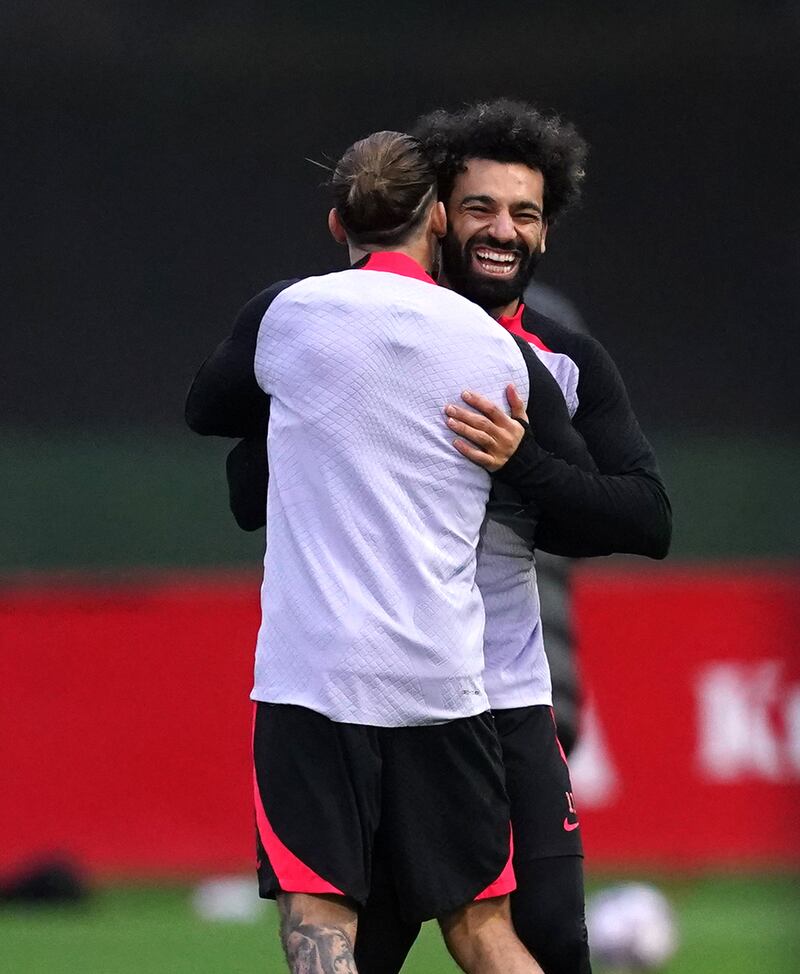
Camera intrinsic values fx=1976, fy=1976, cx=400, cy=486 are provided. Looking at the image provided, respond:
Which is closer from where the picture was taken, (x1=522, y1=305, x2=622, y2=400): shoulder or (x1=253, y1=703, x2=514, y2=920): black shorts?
(x1=253, y1=703, x2=514, y2=920): black shorts

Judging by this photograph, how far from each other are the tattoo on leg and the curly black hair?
134cm

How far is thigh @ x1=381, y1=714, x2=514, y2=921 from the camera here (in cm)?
314

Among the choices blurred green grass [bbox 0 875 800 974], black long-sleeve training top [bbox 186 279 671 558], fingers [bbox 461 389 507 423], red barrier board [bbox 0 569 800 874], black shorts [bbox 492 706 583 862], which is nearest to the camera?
fingers [bbox 461 389 507 423]

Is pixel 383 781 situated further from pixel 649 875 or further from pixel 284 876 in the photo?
pixel 649 875

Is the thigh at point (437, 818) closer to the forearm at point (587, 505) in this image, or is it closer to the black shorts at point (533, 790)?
the black shorts at point (533, 790)

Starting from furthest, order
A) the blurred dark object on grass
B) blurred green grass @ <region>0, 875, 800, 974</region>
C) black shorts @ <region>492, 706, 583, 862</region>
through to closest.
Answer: the blurred dark object on grass, blurred green grass @ <region>0, 875, 800, 974</region>, black shorts @ <region>492, 706, 583, 862</region>

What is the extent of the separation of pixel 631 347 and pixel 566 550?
27.7ft

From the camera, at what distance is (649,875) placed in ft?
24.6

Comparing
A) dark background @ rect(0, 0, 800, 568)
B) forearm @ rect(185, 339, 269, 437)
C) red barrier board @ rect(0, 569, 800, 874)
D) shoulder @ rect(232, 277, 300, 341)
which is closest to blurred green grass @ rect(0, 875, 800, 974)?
red barrier board @ rect(0, 569, 800, 874)

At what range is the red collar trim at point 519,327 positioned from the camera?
3.57 meters

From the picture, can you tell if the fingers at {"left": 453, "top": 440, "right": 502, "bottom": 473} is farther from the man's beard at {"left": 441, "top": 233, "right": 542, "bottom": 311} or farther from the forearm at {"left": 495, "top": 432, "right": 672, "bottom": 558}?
the man's beard at {"left": 441, "top": 233, "right": 542, "bottom": 311}

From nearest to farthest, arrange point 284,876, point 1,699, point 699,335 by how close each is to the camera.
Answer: point 284,876, point 1,699, point 699,335

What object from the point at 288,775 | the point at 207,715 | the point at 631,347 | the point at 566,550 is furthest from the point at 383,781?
the point at 631,347

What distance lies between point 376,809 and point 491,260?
1027 millimetres
